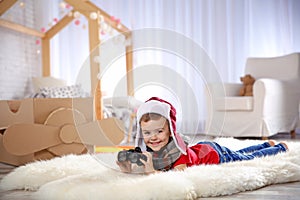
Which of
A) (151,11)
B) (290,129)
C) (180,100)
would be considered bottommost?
(290,129)

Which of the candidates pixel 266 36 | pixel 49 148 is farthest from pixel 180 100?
pixel 266 36

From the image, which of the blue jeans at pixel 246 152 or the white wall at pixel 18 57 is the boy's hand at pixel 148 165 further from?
the white wall at pixel 18 57

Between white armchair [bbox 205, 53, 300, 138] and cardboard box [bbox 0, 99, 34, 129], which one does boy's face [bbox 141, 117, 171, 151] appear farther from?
white armchair [bbox 205, 53, 300, 138]

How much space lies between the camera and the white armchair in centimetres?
348

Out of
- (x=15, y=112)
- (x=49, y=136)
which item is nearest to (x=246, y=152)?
(x=49, y=136)

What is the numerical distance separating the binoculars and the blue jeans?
35cm

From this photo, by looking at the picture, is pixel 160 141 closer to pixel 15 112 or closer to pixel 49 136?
pixel 49 136

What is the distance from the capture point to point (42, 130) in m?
2.32

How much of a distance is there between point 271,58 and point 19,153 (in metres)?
2.66

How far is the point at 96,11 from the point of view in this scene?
3.37m

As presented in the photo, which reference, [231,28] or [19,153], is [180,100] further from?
[231,28]

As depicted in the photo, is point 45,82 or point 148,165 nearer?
point 148,165

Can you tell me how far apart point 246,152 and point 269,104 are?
1536 millimetres

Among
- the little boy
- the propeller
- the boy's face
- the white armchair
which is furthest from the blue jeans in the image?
the white armchair
